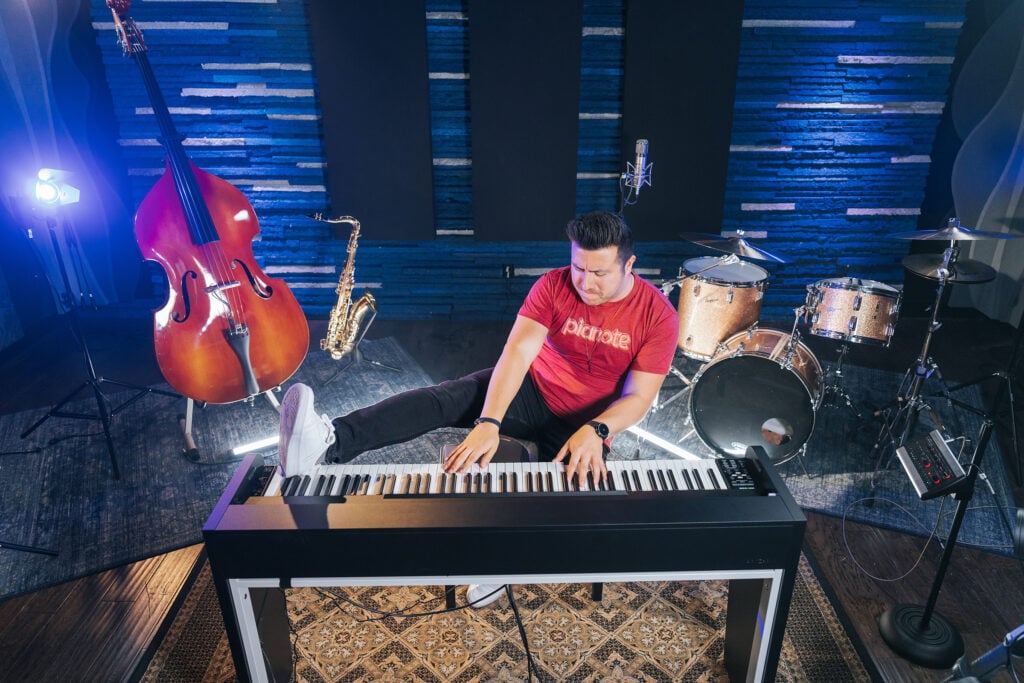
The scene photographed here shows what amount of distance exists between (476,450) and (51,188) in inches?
90.1

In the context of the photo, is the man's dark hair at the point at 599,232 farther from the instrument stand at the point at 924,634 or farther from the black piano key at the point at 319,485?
the instrument stand at the point at 924,634

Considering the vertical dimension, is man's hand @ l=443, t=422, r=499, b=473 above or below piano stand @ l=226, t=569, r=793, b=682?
above

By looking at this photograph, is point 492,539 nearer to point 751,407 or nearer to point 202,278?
point 751,407

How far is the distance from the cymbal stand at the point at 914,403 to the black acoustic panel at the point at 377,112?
126 inches

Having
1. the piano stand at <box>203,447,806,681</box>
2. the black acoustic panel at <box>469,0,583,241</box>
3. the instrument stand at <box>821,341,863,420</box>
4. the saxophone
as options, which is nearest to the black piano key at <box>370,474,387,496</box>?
the piano stand at <box>203,447,806,681</box>

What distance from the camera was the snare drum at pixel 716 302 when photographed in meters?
3.32

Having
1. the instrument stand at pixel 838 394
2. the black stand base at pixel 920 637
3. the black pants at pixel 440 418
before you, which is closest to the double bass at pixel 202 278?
the black pants at pixel 440 418

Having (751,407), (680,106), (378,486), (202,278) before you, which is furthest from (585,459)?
(680,106)

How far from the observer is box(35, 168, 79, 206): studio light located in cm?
277

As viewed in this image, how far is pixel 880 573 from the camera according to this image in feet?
8.54

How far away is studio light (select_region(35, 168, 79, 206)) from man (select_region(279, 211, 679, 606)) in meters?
1.83

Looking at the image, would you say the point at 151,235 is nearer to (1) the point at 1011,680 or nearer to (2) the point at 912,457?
(2) the point at 912,457

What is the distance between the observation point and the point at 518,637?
7.49 feet

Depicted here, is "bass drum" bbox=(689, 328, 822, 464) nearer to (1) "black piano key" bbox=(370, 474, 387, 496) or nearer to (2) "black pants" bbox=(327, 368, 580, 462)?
(2) "black pants" bbox=(327, 368, 580, 462)
